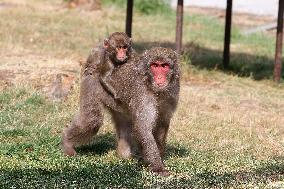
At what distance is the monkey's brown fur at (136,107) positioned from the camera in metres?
7.27

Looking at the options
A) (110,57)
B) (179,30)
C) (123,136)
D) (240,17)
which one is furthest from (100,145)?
(240,17)

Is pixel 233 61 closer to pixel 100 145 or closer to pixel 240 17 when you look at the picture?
pixel 100 145

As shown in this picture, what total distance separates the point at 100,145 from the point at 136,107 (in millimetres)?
1615

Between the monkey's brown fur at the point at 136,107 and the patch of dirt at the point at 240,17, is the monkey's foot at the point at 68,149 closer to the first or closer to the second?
the monkey's brown fur at the point at 136,107

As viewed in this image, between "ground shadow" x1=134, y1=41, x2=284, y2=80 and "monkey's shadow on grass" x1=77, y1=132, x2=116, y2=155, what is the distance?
5.74 metres

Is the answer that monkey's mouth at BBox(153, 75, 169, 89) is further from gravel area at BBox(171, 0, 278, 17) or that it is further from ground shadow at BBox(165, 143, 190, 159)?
gravel area at BBox(171, 0, 278, 17)

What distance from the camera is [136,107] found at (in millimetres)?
7430

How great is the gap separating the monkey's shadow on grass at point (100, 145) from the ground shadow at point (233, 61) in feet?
18.8

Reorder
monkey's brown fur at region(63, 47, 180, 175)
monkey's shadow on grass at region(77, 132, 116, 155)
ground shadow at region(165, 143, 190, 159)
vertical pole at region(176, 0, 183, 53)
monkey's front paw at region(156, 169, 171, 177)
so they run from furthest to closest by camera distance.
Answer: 1. vertical pole at region(176, 0, 183, 53)
2. monkey's shadow on grass at region(77, 132, 116, 155)
3. ground shadow at region(165, 143, 190, 159)
4. monkey's brown fur at region(63, 47, 180, 175)
5. monkey's front paw at region(156, 169, 171, 177)

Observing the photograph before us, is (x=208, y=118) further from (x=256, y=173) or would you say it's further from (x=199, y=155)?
(x=256, y=173)

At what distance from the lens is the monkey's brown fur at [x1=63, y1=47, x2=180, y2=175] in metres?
7.27

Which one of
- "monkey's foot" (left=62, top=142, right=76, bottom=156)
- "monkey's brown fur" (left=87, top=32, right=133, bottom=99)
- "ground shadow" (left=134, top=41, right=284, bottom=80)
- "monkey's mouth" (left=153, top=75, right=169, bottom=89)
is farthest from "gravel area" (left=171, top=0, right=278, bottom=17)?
"monkey's mouth" (left=153, top=75, right=169, bottom=89)

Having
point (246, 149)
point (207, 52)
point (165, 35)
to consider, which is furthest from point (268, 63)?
point (246, 149)

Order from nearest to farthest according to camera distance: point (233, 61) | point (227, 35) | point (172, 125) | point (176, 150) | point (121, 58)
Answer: point (121, 58)
point (176, 150)
point (172, 125)
point (227, 35)
point (233, 61)
